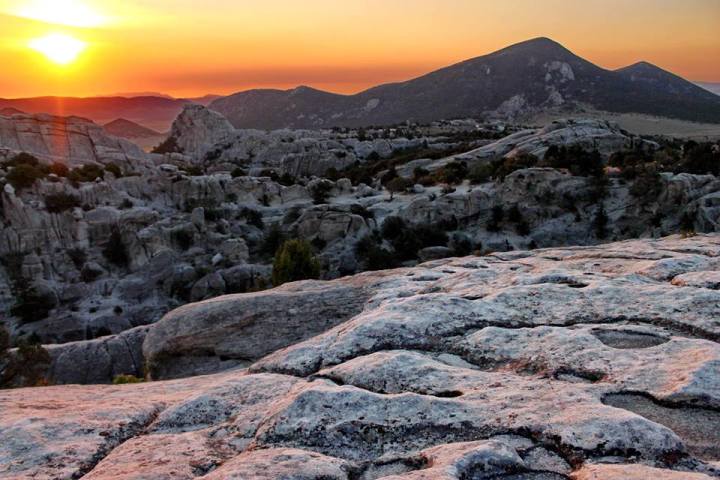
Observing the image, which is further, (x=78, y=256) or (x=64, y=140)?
(x=64, y=140)

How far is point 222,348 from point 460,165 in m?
51.0

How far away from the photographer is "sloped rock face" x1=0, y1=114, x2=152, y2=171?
7856cm

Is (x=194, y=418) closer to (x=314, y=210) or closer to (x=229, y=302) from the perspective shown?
(x=229, y=302)

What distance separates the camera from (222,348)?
38.7ft

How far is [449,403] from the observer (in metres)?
5.55

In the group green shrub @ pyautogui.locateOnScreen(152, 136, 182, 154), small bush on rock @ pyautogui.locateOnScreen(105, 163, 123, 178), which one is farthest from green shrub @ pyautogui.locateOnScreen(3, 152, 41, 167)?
green shrub @ pyautogui.locateOnScreen(152, 136, 182, 154)

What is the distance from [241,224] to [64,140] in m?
48.4

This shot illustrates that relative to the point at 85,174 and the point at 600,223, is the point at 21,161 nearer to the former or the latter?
the point at 85,174

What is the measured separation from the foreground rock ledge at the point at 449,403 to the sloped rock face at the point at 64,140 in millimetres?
74833

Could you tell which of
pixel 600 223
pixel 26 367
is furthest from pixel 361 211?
pixel 26 367

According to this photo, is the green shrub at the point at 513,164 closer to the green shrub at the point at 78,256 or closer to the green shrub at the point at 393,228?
the green shrub at the point at 393,228

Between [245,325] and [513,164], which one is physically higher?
[513,164]

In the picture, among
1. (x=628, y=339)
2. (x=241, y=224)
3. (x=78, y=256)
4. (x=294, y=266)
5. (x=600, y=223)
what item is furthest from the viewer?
(x=241, y=224)

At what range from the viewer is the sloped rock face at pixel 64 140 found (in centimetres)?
7856
